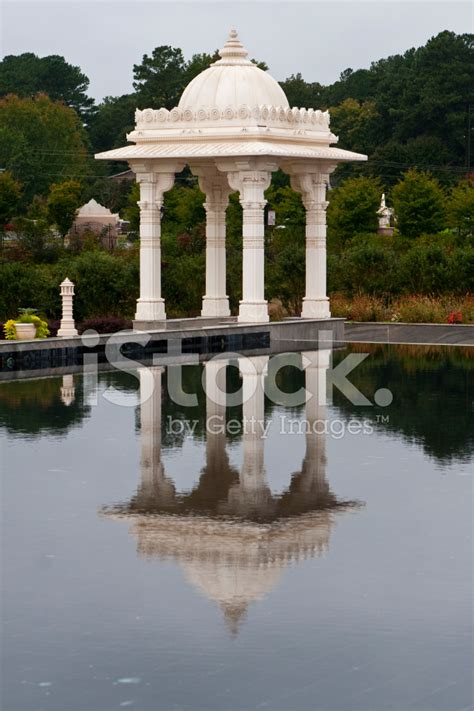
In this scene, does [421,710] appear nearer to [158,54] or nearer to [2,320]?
[2,320]

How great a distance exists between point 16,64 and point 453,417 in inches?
3928

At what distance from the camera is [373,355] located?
86.0 feet

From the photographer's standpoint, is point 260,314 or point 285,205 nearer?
point 260,314

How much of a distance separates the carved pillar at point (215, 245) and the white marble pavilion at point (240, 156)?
72 mm

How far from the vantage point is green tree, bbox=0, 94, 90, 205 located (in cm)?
7788

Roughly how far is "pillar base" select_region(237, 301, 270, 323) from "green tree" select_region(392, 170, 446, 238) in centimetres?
2520

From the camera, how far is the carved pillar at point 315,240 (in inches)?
1155

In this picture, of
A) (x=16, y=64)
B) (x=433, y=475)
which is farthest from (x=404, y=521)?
(x=16, y=64)

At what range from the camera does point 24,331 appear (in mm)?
25375

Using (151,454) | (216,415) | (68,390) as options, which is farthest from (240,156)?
(151,454)

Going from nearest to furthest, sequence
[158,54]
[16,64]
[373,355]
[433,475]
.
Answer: [433,475]
[373,355]
[158,54]
[16,64]

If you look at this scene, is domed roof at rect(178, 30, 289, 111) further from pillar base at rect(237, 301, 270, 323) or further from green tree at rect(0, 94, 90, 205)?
green tree at rect(0, 94, 90, 205)

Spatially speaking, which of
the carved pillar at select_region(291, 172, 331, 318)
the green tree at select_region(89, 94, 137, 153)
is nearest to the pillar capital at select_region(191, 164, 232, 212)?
the carved pillar at select_region(291, 172, 331, 318)

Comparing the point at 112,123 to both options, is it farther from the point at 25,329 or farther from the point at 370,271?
the point at 25,329
